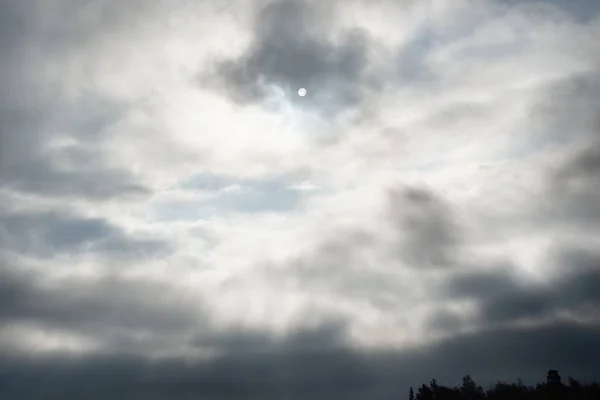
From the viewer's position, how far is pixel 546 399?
623 ft

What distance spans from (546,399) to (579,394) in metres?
9.59

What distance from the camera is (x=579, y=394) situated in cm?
18725
